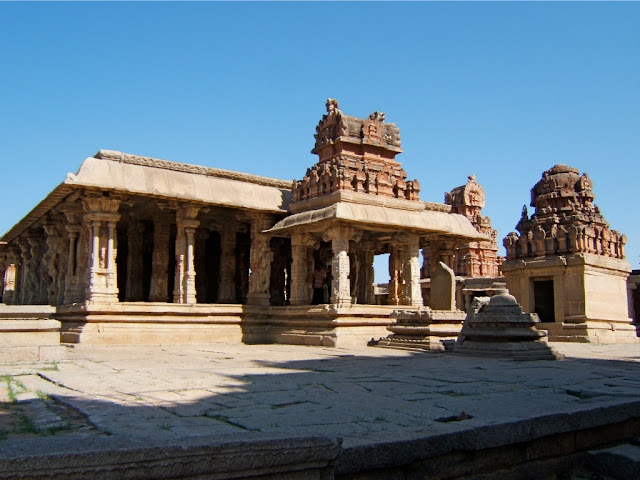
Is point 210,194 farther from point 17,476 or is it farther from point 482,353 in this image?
point 17,476

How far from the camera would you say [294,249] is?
15.5 m

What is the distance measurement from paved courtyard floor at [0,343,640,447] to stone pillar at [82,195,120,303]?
18.2 ft

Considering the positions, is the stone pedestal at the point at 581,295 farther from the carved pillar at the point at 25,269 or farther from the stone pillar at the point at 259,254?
the carved pillar at the point at 25,269

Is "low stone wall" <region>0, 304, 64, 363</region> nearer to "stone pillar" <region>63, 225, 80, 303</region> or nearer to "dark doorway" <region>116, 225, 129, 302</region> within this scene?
"stone pillar" <region>63, 225, 80, 303</region>

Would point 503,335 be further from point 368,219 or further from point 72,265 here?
point 72,265

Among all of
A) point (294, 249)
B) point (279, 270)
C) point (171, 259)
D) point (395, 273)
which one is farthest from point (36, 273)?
point (395, 273)

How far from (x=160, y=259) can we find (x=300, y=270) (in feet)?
15.0

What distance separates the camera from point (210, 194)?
1523 cm

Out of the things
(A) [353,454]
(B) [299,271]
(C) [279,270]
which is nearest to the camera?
(A) [353,454]

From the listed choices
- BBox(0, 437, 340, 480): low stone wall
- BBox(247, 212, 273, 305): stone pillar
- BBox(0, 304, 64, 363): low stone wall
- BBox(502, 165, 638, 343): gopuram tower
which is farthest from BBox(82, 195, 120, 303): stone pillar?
BBox(0, 437, 340, 480): low stone wall

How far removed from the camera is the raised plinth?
11.7 meters

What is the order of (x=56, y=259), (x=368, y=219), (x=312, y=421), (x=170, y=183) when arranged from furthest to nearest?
(x=56, y=259) → (x=170, y=183) → (x=368, y=219) → (x=312, y=421)

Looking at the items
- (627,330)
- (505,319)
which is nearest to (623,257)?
(627,330)

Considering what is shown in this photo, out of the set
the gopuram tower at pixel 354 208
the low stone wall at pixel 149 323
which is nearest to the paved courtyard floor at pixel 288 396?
the low stone wall at pixel 149 323
